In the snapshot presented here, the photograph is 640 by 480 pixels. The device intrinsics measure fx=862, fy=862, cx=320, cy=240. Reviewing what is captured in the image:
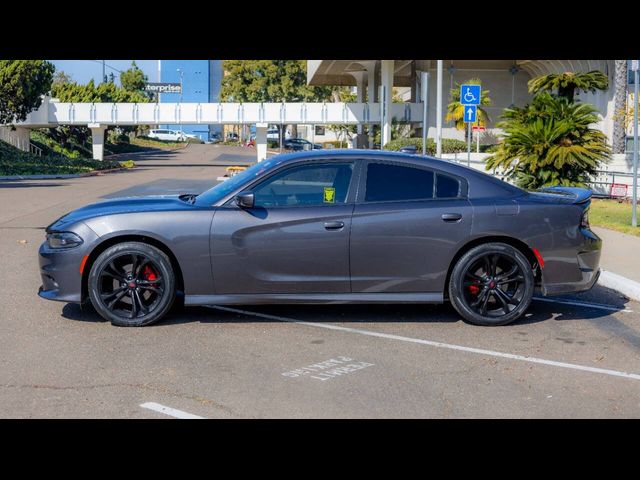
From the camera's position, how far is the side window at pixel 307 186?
26.0 ft

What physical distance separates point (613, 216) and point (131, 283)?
1244cm

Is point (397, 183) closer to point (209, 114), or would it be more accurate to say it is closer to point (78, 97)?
point (209, 114)

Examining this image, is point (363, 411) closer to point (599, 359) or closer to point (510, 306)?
point (599, 359)

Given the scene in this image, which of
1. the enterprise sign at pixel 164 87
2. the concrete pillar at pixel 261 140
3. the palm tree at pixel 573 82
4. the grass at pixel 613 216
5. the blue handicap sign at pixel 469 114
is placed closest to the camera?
the grass at pixel 613 216

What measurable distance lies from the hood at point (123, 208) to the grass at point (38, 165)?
1302 inches

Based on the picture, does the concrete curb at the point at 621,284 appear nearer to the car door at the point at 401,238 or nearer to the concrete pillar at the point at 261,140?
the car door at the point at 401,238

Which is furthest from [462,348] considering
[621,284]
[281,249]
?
[621,284]

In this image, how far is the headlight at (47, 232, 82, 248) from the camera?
25.4 feet

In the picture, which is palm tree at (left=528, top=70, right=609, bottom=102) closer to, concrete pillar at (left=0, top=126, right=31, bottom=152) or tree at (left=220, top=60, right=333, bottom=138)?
concrete pillar at (left=0, top=126, right=31, bottom=152)

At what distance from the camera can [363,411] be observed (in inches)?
216

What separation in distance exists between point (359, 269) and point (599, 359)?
7.22ft

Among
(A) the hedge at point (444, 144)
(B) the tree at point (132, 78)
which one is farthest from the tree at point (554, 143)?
(B) the tree at point (132, 78)

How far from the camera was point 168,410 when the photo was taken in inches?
214
